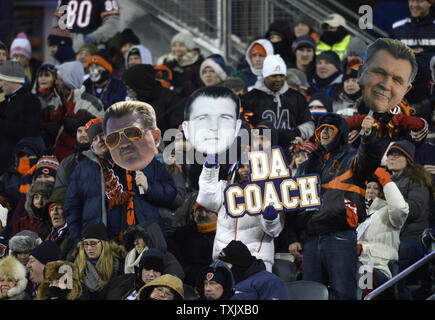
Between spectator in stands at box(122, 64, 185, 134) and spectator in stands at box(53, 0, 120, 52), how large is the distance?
2.56 metres

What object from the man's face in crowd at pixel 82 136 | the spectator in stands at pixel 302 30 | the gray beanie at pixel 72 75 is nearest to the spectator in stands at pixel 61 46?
the gray beanie at pixel 72 75

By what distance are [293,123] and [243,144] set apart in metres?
0.86

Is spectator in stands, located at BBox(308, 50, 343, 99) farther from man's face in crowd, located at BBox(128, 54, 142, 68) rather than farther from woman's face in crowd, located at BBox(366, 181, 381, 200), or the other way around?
woman's face in crowd, located at BBox(366, 181, 381, 200)

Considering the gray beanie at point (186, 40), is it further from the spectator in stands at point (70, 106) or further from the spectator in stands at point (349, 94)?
the spectator in stands at point (349, 94)

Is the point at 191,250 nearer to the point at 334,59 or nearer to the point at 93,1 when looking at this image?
the point at 334,59

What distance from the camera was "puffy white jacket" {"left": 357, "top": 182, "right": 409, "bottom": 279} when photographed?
7523 mm

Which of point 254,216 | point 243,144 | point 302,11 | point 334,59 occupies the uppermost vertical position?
point 302,11

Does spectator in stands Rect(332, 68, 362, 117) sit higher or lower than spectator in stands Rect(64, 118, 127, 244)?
higher

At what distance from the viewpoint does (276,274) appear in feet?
24.4

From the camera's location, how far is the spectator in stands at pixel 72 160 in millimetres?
8531

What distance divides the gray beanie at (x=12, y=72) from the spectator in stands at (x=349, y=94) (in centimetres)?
317

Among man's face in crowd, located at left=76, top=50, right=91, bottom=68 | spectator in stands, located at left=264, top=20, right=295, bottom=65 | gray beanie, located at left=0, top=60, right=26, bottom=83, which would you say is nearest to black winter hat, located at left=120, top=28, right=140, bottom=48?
man's face in crowd, located at left=76, top=50, right=91, bottom=68

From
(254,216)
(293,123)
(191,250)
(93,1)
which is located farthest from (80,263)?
(93,1)

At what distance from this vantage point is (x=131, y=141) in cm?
829
